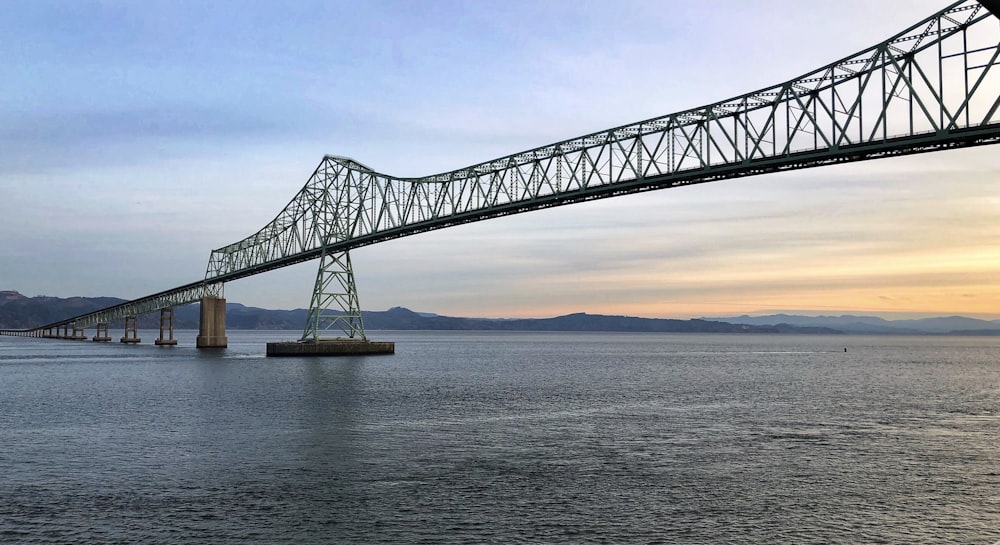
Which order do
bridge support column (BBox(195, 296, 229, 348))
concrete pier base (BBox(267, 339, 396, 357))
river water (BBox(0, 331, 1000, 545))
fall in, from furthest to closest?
bridge support column (BBox(195, 296, 229, 348)), concrete pier base (BBox(267, 339, 396, 357)), river water (BBox(0, 331, 1000, 545))

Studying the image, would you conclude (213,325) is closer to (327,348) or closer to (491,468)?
(327,348)

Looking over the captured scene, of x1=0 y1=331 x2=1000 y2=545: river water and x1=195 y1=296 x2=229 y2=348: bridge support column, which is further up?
x1=195 y1=296 x2=229 y2=348: bridge support column

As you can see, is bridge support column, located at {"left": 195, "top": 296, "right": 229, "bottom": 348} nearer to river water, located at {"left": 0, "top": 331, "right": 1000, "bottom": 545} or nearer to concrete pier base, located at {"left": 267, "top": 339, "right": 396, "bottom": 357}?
concrete pier base, located at {"left": 267, "top": 339, "right": 396, "bottom": 357}

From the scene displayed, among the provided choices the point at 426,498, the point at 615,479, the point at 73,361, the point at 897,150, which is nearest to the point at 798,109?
the point at 897,150

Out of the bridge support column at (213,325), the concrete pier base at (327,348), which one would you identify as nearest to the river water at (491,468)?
the concrete pier base at (327,348)

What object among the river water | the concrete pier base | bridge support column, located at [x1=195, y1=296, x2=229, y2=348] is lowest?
the river water

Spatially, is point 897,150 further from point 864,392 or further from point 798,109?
point 864,392

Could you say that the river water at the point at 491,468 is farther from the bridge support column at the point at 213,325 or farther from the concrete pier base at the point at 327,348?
the bridge support column at the point at 213,325

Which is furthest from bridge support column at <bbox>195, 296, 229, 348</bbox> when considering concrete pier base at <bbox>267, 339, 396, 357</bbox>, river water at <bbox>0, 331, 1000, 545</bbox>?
river water at <bbox>0, 331, 1000, 545</bbox>

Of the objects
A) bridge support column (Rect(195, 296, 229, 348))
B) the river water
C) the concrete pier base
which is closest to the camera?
the river water
